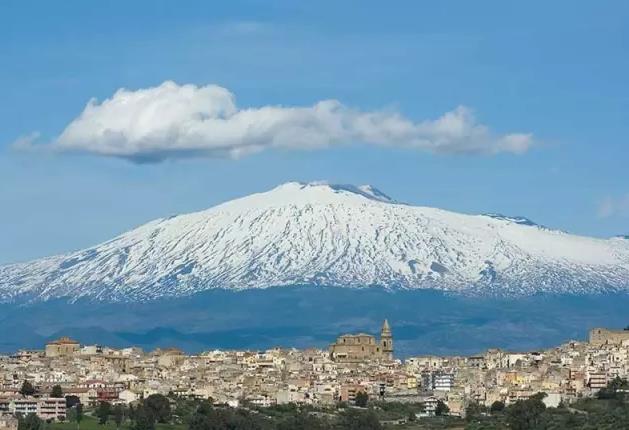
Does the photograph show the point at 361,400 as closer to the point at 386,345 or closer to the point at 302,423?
the point at 302,423

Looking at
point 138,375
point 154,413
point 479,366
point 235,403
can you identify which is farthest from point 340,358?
point 154,413

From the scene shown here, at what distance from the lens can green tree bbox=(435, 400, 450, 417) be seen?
86750 millimetres

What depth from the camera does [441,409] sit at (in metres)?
87.0

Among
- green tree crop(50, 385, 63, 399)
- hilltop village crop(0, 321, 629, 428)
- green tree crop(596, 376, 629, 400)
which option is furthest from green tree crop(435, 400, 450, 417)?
green tree crop(50, 385, 63, 399)

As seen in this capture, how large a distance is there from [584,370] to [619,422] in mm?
21626

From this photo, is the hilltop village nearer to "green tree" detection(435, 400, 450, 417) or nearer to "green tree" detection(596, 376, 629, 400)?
"green tree" detection(435, 400, 450, 417)

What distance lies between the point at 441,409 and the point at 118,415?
16049 millimetres

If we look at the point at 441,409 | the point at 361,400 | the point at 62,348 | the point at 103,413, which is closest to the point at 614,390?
the point at 441,409

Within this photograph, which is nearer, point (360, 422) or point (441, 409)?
point (360, 422)

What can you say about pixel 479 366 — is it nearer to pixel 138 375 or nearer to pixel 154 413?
pixel 138 375

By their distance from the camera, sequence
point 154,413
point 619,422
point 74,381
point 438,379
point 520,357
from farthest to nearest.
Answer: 1. point 520,357
2. point 438,379
3. point 74,381
4. point 154,413
5. point 619,422

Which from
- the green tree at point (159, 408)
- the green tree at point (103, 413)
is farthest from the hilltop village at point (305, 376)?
the green tree at point (159, 408)

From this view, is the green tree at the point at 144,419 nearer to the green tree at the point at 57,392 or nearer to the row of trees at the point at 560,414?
the green tree at the point at 57,392

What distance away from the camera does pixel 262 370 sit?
104m
